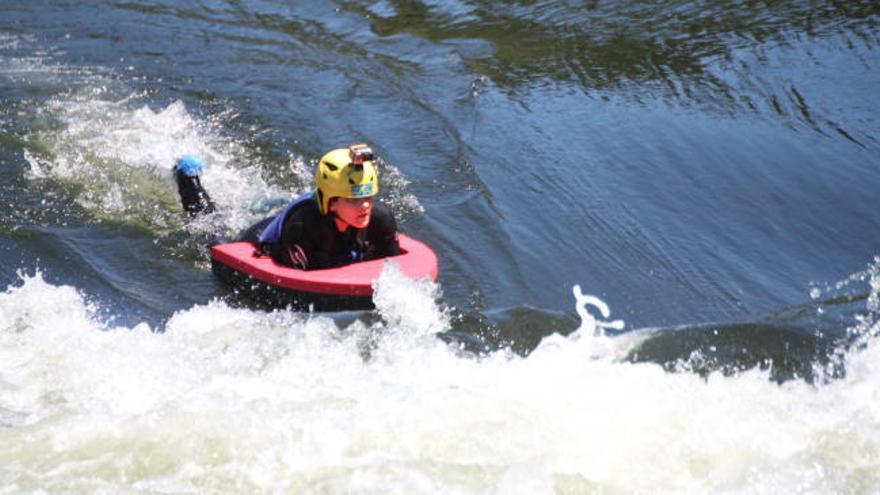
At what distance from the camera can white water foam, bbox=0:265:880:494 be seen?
475cm

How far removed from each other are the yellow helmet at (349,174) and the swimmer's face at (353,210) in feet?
0.17

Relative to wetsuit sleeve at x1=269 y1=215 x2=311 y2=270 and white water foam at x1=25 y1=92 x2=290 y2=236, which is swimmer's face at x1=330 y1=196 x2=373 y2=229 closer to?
wetsuit sleeve at x1=269 y1=215 x2=311 y2=270

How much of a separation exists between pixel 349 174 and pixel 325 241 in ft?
2.03

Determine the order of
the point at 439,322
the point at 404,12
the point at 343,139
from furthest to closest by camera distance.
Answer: the point at 404,12, the point at 343,139, the point at 439,322

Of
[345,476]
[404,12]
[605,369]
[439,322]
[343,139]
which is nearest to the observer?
[345,476]

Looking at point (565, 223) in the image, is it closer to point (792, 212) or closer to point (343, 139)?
point (792, 212)

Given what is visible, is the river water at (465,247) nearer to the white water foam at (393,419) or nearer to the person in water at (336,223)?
the white water foam at (393,419)

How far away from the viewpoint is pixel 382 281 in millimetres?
7000

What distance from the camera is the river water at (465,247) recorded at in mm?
4961

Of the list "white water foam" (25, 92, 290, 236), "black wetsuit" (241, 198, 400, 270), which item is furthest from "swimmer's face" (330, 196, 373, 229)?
"white water foam" (25, 92, 290, 236)

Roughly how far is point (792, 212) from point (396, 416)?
4707 millimetres

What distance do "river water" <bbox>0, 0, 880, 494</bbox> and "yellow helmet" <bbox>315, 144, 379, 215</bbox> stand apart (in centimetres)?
69

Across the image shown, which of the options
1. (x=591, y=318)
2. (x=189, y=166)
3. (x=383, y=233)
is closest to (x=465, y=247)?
(x=383, y=233)

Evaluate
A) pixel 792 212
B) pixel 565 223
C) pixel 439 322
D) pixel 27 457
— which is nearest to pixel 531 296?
pixel 439 322
